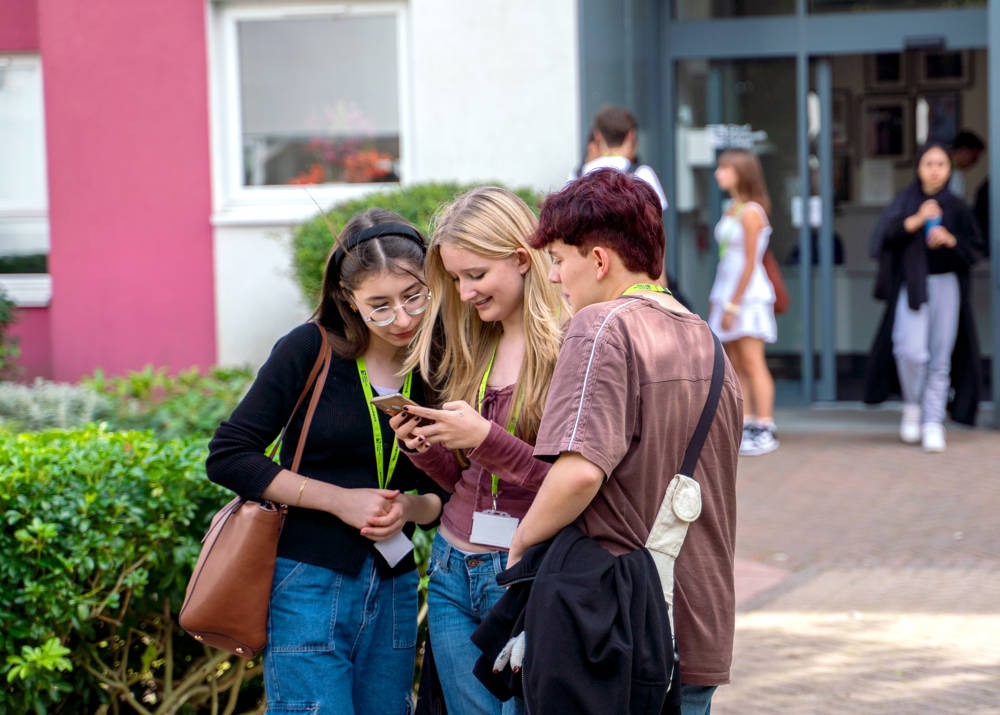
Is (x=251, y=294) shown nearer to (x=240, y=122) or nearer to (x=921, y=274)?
(x=240, y=122)

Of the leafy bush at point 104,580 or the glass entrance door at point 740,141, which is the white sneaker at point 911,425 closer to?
the glass entrance door at point 740,141

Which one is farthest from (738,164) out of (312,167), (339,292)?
(339,292)

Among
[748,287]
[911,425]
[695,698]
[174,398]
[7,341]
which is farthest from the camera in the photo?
[7,341]

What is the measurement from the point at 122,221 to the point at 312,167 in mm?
1587

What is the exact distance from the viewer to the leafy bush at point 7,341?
985 cm

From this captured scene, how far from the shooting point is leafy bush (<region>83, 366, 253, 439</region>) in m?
7.62

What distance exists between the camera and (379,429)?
2994mm

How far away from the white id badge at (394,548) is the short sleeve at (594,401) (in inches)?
30.3

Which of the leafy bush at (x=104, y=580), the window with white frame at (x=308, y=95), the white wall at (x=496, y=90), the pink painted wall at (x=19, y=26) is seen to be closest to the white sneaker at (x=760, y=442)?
the white wall at (x=496, y=90)

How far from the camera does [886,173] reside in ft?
38.9

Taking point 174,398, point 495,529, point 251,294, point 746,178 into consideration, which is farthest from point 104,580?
point 251,294

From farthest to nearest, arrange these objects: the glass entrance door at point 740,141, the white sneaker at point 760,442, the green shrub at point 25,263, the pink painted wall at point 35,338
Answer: the green shrub at point 25,263 → the pink painted wall at point 35,338 → the glass entrance door at point 740,141 → the white sneaker at point 760,442

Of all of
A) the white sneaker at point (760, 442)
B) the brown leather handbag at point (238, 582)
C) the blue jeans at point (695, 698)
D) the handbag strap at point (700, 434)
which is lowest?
the white sneaker at point (760, 442)

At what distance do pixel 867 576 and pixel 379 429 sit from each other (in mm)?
3868
